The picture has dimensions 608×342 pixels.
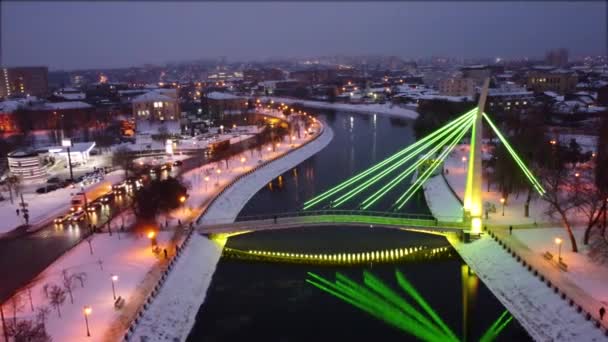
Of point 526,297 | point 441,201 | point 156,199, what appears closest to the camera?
point 526,297

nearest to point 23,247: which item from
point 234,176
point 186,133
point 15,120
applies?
point 234,176

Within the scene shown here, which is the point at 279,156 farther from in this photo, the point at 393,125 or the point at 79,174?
the point at 393,125

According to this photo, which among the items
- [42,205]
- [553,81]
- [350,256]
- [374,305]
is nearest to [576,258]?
[374,305]

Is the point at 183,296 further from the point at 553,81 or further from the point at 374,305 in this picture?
the point at 553,81

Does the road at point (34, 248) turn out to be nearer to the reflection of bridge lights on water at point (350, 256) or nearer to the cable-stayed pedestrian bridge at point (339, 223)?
the cable-stayed pedestrian bridge at point (339, 223)

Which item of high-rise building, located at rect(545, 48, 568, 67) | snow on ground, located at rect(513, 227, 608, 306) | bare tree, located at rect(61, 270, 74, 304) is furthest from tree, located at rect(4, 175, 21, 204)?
high-rise building, located at rect(545, 48, 568, 67)

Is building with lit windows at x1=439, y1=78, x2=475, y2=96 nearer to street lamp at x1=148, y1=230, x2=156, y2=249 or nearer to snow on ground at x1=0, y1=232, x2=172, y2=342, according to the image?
snow on ground at x1=0, y1=232, x2=172, y2=342
